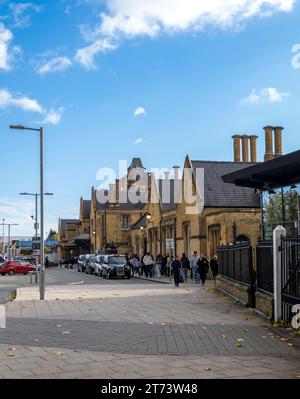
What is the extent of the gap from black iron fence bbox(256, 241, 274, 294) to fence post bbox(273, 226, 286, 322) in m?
0.55

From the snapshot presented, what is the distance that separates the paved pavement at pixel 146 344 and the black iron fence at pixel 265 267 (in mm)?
805

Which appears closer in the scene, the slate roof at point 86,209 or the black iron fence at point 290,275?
the black iron fence at point 290,275

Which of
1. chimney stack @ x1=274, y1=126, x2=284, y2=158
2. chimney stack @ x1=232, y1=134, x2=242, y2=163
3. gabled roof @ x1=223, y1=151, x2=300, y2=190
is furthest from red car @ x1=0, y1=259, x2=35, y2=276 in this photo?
gabled roof @ x1=223, y1=151, x2=300, y2=190

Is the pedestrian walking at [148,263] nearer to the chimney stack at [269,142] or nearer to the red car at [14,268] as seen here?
the chimney stack at [269,142]

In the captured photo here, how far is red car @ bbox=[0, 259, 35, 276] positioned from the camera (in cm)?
5236

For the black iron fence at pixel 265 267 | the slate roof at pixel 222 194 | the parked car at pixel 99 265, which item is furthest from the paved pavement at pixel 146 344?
the parked car at pixel 99 265

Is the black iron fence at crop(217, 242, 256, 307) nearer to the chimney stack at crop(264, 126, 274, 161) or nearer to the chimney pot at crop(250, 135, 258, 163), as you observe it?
the chimney stack at crop(264, 126, 274, 161)

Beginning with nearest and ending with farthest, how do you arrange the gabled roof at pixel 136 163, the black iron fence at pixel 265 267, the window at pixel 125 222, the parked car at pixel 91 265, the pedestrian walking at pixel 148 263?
the black iron fence at pixel 265 267, the pedestrian walking at pixel 148 263, the parked car at pixel 91 265, the window at pixel 125 222, the gabled roof at pixel 136 163

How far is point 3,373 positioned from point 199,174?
32.0 meters

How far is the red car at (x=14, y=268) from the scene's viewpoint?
5236 centimetres

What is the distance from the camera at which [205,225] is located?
120 ft
